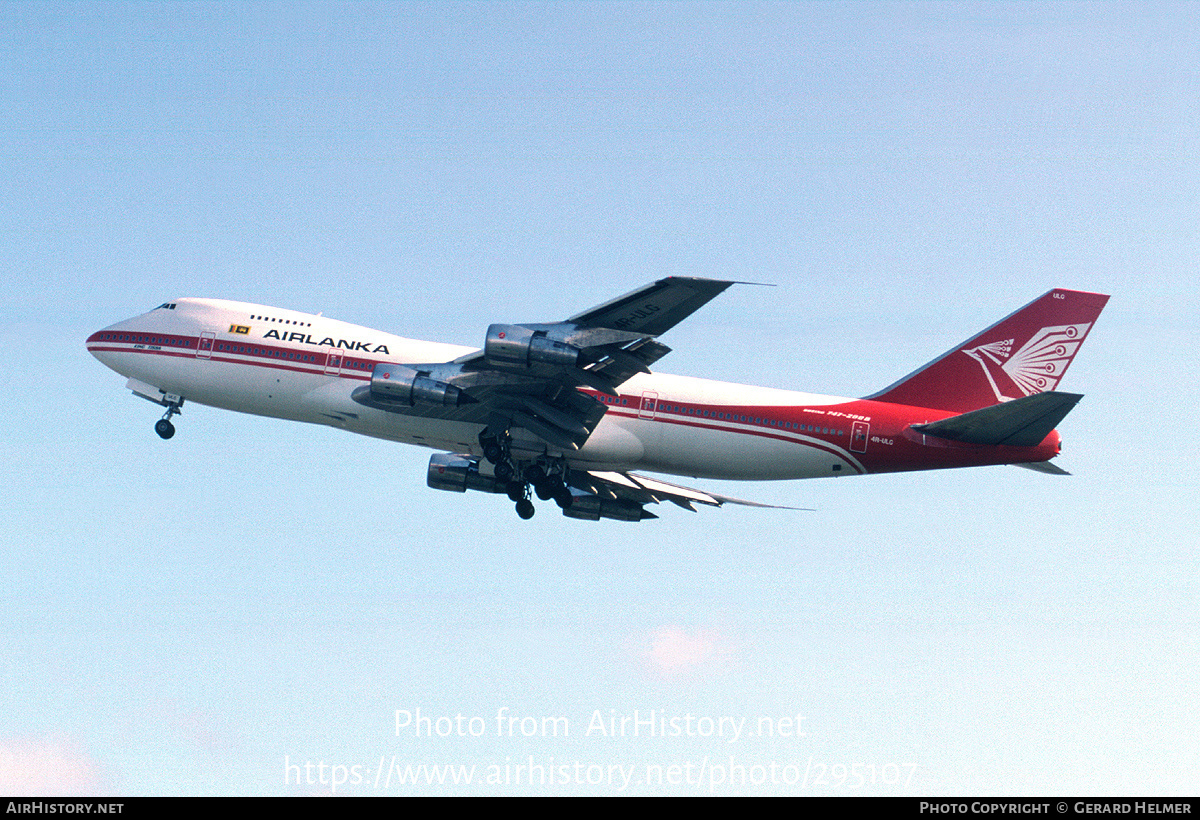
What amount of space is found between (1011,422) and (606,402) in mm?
13361

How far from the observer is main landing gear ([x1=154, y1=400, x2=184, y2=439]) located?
44969mm

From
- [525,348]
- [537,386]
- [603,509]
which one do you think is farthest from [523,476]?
[525,348]

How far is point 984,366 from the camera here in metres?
42.7

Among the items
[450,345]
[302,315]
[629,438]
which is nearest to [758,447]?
[629,438]

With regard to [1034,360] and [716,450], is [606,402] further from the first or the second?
[1034,360]

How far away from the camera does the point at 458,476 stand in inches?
1853

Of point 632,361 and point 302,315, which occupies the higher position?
point 302,315

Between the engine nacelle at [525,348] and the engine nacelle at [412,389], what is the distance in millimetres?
2706

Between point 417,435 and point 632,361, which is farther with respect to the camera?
point 417,435

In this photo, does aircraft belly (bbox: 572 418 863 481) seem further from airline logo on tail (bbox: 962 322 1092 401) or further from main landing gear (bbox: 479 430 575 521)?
airline logo on tail (bbox: 962 322 1092 401)

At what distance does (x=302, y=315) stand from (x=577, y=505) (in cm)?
1314

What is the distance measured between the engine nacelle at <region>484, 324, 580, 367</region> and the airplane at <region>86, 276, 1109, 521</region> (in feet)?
0.60

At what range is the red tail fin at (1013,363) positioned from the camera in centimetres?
4238
